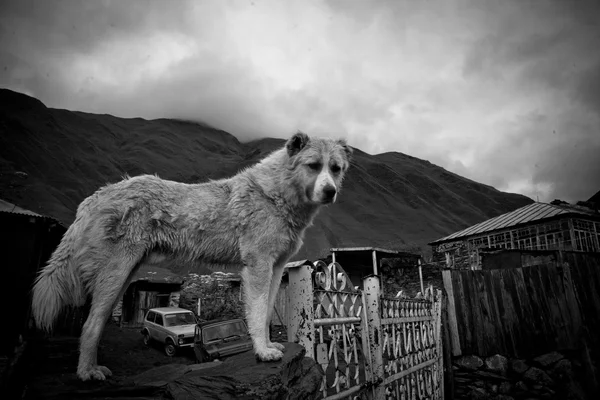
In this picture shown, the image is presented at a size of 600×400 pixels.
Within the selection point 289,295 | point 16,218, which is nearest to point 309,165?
point 289,295

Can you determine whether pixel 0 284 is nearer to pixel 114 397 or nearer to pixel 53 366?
pixel 53 366

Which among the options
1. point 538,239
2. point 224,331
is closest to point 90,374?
point 224,331

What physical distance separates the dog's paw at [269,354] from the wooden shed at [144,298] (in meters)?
25.3

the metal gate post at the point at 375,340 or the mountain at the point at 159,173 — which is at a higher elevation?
the mountain at the point at 159,173

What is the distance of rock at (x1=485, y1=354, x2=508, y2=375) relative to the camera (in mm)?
8000

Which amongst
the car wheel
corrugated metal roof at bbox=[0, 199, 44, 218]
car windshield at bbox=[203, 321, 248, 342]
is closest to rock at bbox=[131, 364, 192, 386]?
car windshield at bbox=[203, 321, 248, 342]

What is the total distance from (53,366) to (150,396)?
83.2 inches

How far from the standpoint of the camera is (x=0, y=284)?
12.0 metres

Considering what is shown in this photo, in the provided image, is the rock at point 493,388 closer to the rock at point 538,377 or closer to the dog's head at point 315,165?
the rock at point 538,377

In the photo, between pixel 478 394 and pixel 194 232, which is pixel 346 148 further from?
pixel 478 394

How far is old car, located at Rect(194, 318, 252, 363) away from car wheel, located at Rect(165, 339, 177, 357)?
5700 millimetres

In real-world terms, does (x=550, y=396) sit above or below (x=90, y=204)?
below

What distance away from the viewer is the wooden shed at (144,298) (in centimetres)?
2592

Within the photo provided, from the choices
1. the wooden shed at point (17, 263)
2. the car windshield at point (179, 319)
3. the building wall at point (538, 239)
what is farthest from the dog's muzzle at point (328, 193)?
the building wall at point (538, 239)
